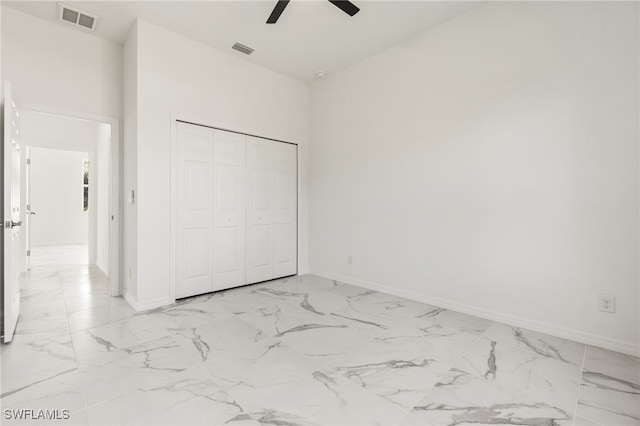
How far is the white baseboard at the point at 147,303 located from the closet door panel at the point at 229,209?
588mm

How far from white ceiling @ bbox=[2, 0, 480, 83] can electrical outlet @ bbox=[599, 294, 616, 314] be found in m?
2.76

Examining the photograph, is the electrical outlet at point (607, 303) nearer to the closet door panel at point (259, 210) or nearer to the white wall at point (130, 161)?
the closet door panel at point (259, 210)

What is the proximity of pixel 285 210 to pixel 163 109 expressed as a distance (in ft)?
6.58

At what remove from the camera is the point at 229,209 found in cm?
382

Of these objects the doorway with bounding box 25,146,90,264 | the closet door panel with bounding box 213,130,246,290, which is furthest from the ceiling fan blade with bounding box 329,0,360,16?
the doorway with bounding box 25,146,90,264

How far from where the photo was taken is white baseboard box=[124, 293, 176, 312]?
3.05 meters

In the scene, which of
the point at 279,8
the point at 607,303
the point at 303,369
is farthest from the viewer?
the point at 279,8

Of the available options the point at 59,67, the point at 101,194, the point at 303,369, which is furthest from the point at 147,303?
the point at 101,194

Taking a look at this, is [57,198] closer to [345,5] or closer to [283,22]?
[283,22]

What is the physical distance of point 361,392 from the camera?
5.64 feet

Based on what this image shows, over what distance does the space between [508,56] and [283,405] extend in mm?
3269

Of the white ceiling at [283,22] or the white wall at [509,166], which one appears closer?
the white wall at [509,166]

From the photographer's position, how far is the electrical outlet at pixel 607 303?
2268mm

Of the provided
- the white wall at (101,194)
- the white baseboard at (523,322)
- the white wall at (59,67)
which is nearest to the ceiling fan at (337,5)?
the white wall at (59,67)
